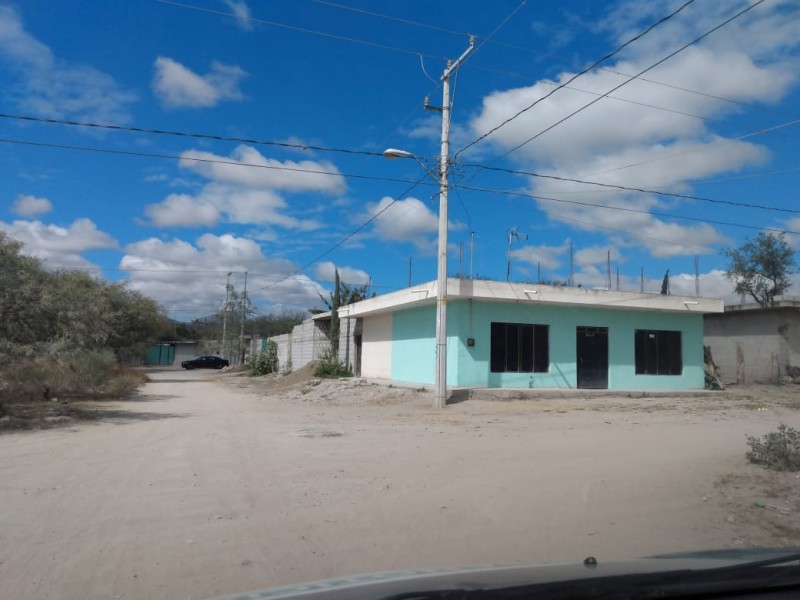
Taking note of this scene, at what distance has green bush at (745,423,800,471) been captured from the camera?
28.8 ft

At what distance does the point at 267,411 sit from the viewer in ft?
64.6

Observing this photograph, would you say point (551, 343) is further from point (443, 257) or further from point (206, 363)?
point (206, 363)

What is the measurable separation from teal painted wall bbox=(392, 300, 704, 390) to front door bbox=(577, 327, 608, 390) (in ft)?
0.82

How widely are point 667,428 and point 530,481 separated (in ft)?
24.8

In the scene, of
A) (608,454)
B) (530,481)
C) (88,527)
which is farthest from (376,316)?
(88,527)

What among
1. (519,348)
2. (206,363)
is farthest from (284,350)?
(519,348)

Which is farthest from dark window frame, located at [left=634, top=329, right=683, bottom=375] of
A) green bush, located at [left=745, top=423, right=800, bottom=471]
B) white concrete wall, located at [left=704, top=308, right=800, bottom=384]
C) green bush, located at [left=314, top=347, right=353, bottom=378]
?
green bush, located at [left=745, top=423, right=800, bottom=471]

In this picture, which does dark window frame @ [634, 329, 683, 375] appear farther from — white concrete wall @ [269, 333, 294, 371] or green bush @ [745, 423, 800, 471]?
white concrete wall @ [269, 333, 294, 371]

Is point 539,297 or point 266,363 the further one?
point 266,363

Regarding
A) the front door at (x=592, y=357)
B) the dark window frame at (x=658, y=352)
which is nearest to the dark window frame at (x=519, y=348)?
the front door at (x=592, y=357)

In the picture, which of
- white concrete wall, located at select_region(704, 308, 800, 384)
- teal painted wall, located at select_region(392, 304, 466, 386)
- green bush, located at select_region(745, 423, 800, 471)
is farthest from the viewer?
white concrete wall, located at select_region(704, 308, 800, 384)

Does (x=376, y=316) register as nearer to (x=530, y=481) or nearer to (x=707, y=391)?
(x=707, y=391)

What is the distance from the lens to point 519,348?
78.0ft

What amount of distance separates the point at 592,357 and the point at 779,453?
16.5 m
